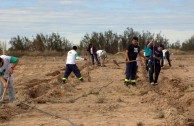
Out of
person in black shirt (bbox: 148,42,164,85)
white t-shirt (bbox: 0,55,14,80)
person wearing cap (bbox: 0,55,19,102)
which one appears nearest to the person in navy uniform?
person in black shirt (bbox: 148,42,164,85)

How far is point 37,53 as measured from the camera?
Result: 57281mm

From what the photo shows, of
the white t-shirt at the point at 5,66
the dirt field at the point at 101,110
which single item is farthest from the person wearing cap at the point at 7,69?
the dirt field at the point at 101,110

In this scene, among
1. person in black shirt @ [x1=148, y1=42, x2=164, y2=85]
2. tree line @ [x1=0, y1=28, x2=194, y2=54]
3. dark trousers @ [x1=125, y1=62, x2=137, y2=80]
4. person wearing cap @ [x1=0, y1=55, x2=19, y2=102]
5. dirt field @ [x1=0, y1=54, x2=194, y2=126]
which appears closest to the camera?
dirt field @ [x1=0, y1=54, x2=194, y2=126]

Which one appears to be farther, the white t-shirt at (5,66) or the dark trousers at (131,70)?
the dark trousers at (131,70)

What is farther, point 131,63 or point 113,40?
point 113,40

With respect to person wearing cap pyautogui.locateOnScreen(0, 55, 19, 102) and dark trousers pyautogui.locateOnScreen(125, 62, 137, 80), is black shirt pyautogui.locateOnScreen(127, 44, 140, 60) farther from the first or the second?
person wearing cap pyautogui.locateOnScreen(0, 55, 19, 102)

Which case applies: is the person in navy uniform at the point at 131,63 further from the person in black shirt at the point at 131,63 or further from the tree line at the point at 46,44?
the tree line at the point at 46,44

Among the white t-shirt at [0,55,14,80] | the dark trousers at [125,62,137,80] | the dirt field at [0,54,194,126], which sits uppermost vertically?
the white t-shirt at [0,55,14,80]

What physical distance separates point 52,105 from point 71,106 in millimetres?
555

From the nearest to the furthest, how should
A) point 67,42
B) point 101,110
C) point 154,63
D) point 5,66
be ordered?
point 101,110 → point 5,66 → point 154,63 → point 67,42

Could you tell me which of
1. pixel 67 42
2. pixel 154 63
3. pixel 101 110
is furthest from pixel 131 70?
pixel 67 42

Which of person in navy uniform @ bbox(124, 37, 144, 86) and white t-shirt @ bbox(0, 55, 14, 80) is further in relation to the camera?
person in navy uniform @ bbox(124, 37, 144, 86)

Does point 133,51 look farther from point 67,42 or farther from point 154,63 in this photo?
point 67,42

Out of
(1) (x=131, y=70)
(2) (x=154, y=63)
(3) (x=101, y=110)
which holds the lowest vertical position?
(3) (x=101, y=110)
